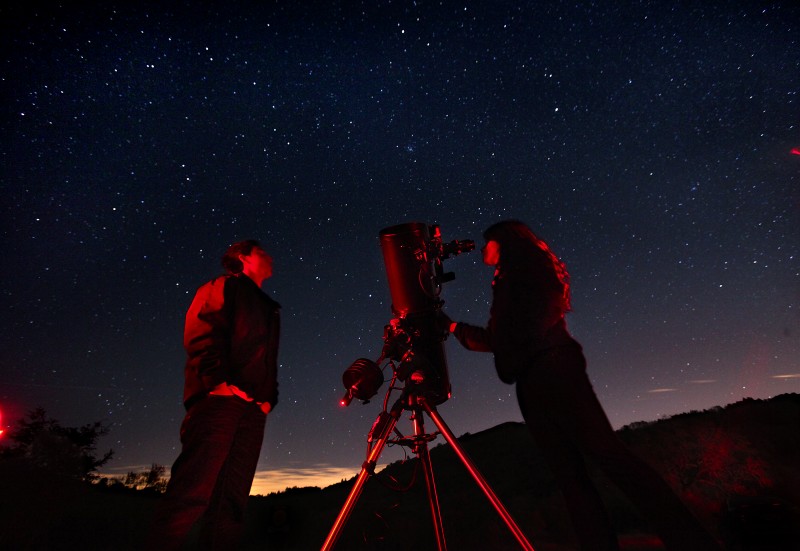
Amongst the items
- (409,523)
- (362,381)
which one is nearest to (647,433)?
(409,523)

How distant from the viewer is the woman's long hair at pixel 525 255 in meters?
2.56

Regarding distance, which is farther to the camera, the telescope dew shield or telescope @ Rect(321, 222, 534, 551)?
the telescope dew shield

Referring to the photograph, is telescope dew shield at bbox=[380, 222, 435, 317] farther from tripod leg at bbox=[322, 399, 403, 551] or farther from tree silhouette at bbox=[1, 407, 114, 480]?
tree silhouette at bbox=[1, 407, 114, 480]

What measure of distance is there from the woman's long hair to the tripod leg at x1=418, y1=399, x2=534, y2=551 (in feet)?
3.09

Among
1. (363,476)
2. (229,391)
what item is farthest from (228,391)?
(363,476)

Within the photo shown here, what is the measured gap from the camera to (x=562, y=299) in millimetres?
2504

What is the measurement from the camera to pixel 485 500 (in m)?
7.36

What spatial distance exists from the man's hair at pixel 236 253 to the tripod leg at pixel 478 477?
5.35 ft

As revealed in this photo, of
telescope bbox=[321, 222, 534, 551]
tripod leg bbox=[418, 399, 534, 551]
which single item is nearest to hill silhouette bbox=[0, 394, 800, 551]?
telescope bbox=[321, 222, 534, 551]

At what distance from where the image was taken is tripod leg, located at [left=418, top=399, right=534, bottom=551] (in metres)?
1.97

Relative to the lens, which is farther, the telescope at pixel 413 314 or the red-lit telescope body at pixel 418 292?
the red-lit telescope body at pixel 418 292

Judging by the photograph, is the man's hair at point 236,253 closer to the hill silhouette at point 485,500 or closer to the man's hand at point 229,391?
the man's hand at point 229,391

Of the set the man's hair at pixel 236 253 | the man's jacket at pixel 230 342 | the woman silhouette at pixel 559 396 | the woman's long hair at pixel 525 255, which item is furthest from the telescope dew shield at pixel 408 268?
the man's hair at pixel 236 253

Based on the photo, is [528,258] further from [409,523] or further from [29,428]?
[29,428]
